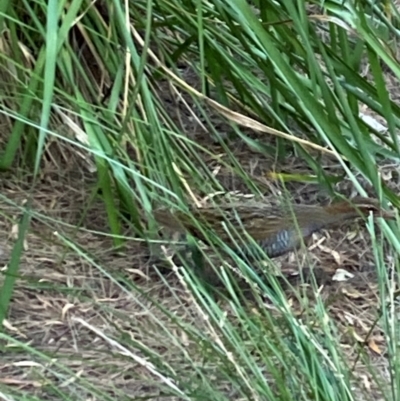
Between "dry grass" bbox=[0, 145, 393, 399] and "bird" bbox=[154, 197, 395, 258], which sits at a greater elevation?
"bird" bbox=[154, 197, 395, 258]

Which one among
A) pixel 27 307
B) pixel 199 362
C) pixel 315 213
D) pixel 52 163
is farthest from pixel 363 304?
pixel 52 163

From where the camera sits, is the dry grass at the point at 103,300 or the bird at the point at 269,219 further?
the bird at the point at 269,219

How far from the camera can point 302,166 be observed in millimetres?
2311

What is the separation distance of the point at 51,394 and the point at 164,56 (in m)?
0.98

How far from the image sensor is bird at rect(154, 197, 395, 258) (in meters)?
1.78

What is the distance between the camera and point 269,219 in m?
1.83

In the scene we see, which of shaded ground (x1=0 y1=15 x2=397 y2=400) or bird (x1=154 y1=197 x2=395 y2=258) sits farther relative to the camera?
bird (x1=154 y1=197 x2=395 y2=258)

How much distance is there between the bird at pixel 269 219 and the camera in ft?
5.83

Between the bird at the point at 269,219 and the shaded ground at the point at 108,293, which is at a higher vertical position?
the bird at the point at 269,219

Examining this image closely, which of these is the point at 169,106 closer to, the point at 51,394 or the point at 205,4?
the point at 205,4

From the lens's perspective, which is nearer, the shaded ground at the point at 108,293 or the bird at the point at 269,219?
the shaded ground at the point at 108,293

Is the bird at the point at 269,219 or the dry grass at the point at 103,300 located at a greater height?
the bird at the point at 269,219

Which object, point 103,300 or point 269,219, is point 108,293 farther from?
point 269,219

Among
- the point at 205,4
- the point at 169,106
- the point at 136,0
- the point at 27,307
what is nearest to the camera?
the point at 27,307
